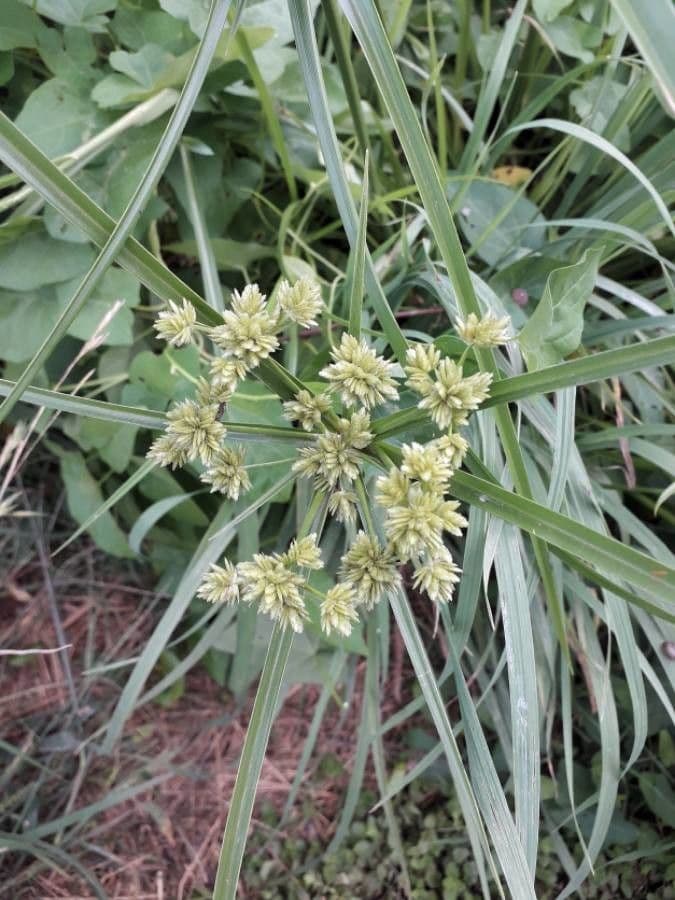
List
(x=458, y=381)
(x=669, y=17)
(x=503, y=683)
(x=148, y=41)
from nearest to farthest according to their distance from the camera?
(x=669, y=17) < (x=458, y=381) < (x=148, y=41) < (x=503, y=683)

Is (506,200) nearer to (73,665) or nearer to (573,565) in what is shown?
(573,565)

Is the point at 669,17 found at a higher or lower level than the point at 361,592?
higher

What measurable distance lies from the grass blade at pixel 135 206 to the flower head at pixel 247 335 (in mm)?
84

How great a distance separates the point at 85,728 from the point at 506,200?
41.5 inches

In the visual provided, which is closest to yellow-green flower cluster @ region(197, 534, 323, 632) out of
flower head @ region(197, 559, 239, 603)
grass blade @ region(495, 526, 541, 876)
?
flower head @ region(197, 559, 239, 603)

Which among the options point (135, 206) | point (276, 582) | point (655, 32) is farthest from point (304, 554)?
point (655, 32)

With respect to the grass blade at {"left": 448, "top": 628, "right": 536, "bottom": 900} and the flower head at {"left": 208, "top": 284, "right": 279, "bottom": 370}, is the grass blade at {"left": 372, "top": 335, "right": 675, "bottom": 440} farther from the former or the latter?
the grass blade at {"left": 448, "top": 628, "right": 536, "bottom": 900}

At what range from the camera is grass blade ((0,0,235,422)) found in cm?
46

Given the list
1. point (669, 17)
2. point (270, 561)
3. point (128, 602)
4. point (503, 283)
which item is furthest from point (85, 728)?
point (669, 17)

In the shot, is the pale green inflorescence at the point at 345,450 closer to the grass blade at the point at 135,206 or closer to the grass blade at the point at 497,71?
the grass blade at the point at 135,206

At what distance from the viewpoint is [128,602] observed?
1.22 m

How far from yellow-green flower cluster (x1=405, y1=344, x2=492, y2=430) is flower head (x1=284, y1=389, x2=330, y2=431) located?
69mm

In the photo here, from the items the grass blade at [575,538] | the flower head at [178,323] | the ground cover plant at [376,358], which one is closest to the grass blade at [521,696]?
the ground cover plant at [376,358]

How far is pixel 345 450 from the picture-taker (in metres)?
0.51
